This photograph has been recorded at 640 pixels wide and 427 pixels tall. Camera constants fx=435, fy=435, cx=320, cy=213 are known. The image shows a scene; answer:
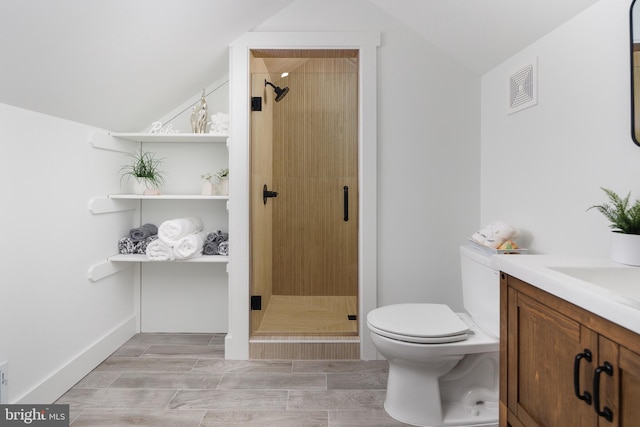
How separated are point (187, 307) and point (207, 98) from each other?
4.90ft

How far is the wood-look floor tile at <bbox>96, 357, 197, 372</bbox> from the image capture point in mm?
2564

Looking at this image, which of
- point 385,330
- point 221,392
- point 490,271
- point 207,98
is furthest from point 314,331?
point 207,98

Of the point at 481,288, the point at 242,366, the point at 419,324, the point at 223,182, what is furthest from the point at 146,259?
the point at 481,288

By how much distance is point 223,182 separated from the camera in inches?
114

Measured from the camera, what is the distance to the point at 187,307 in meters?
3.13

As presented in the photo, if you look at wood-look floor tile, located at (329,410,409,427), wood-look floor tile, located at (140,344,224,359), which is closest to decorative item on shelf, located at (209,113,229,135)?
wood-look floor tile, located at (140,344,224,359)

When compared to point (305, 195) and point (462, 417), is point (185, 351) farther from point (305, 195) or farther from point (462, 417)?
point (462, 417)

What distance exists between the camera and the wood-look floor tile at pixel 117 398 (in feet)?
7.00

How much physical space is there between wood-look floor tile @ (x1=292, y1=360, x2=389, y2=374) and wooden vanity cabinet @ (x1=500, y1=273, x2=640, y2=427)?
3.61 ft

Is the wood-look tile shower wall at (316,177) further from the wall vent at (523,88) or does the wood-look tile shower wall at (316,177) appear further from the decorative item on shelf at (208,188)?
the wall vent at (523,88)

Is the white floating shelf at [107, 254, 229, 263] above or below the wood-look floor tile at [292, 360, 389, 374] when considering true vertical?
above

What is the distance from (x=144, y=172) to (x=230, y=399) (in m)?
1.56

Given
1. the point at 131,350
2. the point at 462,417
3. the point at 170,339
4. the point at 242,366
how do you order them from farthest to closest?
the point at 170,339, the point at 131,350, the point at 242,366, the point at 462,417

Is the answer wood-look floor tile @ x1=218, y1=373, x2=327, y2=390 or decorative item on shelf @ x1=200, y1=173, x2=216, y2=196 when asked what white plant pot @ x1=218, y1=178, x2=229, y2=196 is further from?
wood-look floor tile @ x1=218, y1=373, x2=327, y2=390
